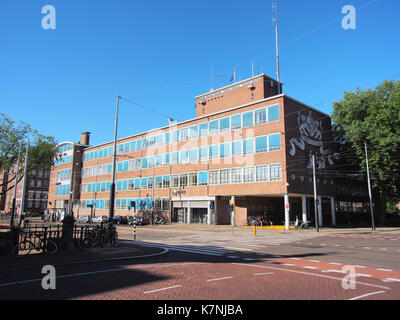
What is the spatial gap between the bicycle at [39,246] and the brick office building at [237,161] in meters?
20.1

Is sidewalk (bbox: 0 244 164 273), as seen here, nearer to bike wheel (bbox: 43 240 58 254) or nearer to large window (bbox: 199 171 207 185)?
bike wheel (bbox: 43 240 58 254)

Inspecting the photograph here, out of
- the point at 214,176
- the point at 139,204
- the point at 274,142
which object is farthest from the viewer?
the point at 139,204

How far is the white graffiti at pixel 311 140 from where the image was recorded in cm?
3784

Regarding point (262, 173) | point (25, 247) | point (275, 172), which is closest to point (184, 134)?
point (262, 173)

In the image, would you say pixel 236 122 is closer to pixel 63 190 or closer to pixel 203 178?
pixel 203 178

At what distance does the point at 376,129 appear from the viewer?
38844mm

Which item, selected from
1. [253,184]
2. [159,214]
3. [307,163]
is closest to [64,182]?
[159,214]

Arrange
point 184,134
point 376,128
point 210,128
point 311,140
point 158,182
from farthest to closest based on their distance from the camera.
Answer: point 158,182 → point 184,134 → point 210,128 → point 311,140 → point 376,128

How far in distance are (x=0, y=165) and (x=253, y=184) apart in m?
29.3

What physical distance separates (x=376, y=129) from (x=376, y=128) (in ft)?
2.57

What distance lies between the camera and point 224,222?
42312mm

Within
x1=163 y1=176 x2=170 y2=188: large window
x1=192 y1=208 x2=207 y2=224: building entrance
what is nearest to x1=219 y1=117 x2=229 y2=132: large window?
x1=192 y1=208 x2=207 y2=224: building entrance

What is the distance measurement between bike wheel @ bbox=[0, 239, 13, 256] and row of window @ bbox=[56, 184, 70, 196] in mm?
62021
